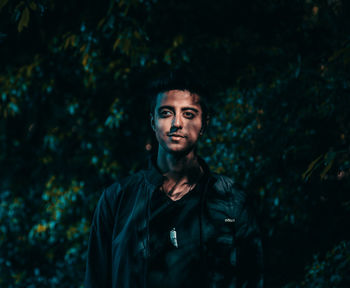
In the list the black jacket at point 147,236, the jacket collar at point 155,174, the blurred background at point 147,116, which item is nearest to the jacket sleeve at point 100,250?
the black jacket at point 147,236

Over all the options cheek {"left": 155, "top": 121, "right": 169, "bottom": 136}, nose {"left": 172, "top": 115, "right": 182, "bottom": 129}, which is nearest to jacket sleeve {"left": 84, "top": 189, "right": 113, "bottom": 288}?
cheek {"left": 155, "top": 121, "right": 169, "bottom": 136}

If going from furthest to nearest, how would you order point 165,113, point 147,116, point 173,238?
point 147,116
point 165,113
point 173,238

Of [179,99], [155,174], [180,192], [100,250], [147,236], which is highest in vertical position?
[179,99]

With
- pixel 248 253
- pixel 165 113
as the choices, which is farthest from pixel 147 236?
pixel 165 113

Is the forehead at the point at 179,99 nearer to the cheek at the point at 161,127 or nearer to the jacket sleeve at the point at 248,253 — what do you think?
the cheek at the point at 161,127

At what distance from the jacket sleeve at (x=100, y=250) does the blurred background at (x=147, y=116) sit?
5.00ft

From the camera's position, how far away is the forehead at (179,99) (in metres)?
2.19

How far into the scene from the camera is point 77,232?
17.4ft

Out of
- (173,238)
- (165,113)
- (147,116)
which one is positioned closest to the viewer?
(173,238)

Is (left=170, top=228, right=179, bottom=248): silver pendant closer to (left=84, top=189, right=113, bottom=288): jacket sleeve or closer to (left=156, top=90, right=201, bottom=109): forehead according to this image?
(left=84, top=189, right=113, bottom=288): jacket sleeve

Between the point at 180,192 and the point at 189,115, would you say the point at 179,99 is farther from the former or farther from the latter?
the point at 180,192

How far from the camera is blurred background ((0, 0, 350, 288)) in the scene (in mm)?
3941

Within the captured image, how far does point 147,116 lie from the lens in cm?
531

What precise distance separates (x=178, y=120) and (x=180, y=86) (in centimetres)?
21
